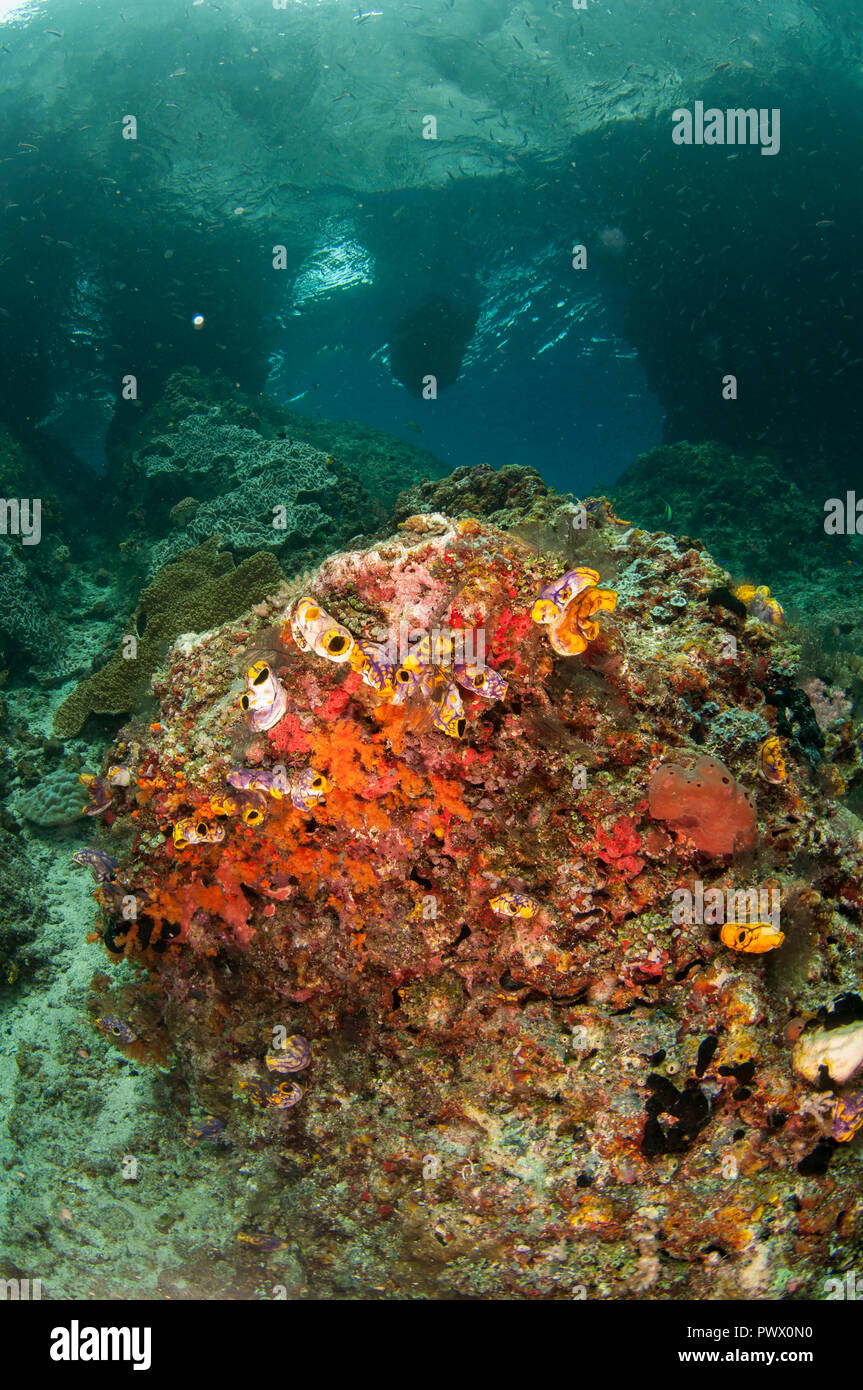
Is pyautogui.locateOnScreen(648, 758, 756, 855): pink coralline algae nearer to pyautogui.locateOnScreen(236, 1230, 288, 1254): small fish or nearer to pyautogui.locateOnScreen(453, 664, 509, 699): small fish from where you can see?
pyautogui.locateOnScreen(453, 664, 509, 699): small fish

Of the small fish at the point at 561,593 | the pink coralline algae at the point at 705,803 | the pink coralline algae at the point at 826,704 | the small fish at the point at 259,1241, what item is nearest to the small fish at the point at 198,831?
the small fish at the point at 561,593

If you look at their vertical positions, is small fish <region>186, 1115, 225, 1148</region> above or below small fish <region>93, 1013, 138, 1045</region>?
below

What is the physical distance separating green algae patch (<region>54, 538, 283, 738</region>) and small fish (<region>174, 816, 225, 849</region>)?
8.96 ft

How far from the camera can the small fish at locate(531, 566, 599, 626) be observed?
286cm

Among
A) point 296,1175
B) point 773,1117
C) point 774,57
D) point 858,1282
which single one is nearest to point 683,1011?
point 773,1117

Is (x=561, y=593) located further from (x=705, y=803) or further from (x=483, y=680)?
(x=705, y=803)

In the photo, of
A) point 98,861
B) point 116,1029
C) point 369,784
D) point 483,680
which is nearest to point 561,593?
point 483,680

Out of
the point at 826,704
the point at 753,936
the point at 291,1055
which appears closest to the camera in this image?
the point at 753,936

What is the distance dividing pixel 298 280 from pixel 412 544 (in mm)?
30973

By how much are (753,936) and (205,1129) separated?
11.9 ft

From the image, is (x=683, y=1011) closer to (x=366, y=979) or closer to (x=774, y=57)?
(x=366, y=979)

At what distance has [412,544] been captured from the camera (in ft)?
11.1

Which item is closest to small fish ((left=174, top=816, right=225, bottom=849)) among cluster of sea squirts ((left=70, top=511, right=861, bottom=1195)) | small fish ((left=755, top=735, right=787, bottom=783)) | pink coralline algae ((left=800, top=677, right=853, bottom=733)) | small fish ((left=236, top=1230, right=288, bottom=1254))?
cluster of sea squirts ((left=70, top=511, right=861, bottom=1195))

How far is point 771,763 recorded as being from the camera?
126 inches
